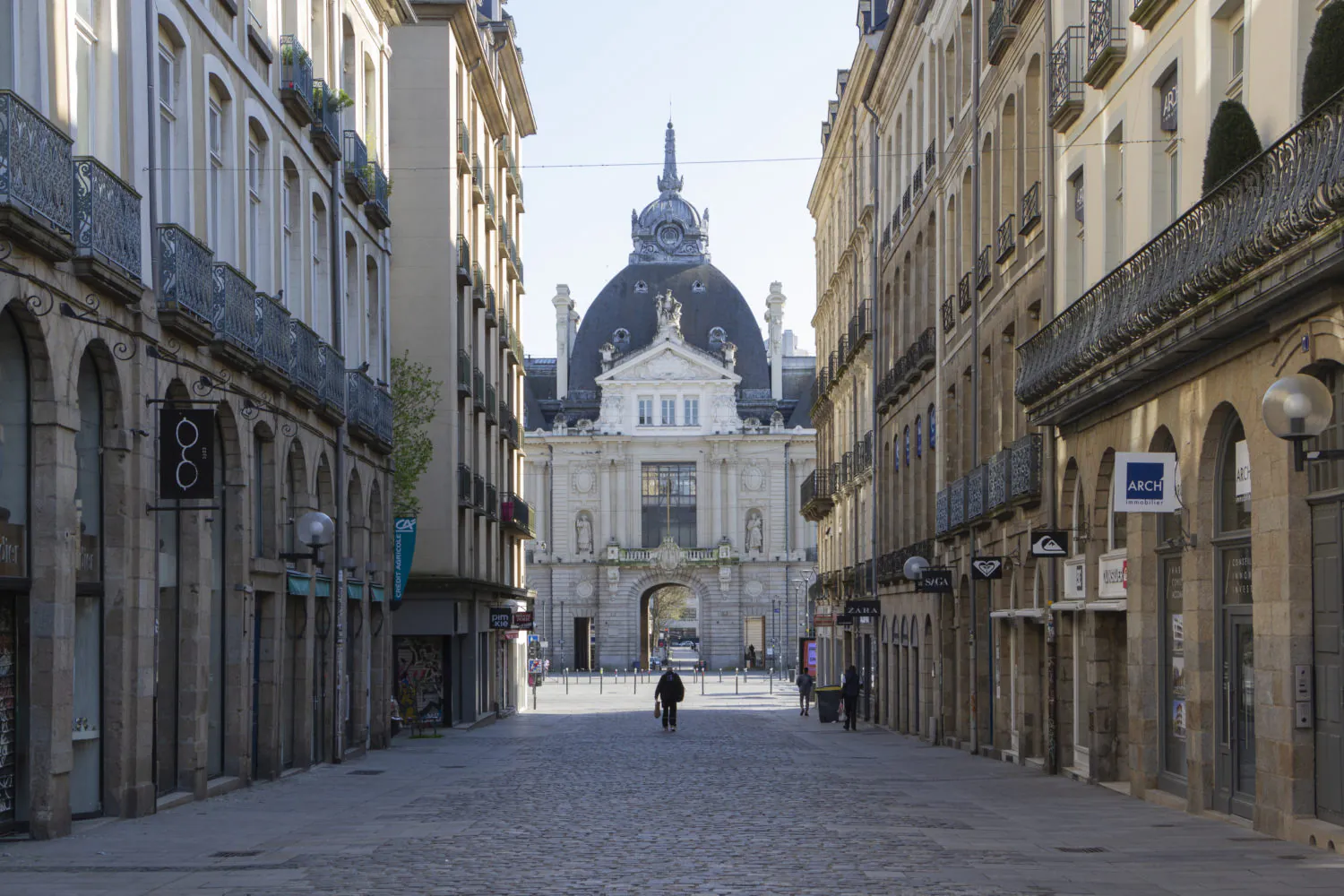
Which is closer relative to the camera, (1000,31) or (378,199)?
(1000,31)

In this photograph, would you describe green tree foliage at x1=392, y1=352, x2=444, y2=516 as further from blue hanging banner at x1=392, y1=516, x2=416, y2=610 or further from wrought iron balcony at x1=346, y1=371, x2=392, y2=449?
wrought iron balcony at x1=346, y1=371, x2=392, y2=449

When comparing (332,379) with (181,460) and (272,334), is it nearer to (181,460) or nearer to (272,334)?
(272,334)

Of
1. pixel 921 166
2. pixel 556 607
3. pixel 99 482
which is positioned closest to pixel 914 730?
pixel 921 166

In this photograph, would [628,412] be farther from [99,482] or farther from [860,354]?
[99,482]

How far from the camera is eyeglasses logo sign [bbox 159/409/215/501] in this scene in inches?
761

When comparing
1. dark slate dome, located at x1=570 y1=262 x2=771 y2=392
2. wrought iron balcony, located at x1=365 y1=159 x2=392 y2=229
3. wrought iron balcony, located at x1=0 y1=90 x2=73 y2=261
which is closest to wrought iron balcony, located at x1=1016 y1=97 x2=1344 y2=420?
wrought iron balcony, located at x1=0 y1=90 x2=73 y2=261

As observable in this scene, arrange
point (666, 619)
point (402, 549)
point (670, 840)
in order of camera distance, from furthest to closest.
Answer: point (666, 619) < point (402, 549) < point (670, 840)

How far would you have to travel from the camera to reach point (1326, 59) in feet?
48.3

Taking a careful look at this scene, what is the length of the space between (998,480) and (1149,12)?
1070 cm

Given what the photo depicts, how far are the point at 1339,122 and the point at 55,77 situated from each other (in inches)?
411

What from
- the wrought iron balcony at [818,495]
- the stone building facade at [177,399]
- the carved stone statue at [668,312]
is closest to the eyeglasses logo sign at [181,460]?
the stone building facade at [177,399]

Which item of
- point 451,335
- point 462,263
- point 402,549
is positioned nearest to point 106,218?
point 402,549

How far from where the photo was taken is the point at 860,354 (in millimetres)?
55312

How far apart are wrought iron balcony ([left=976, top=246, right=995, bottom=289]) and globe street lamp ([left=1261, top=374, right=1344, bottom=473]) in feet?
60.4
